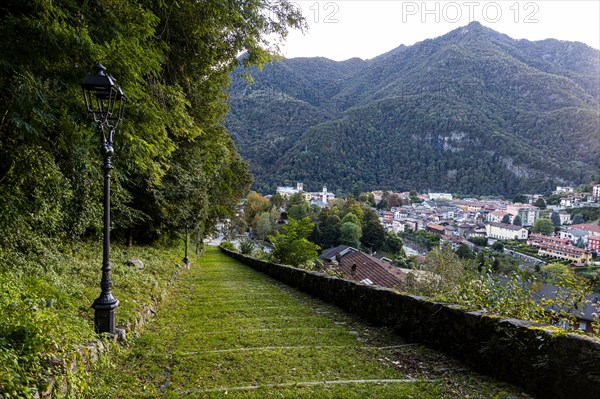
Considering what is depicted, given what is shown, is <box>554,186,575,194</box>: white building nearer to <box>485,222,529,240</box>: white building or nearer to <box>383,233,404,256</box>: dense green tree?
<box>485,222,529,240</box>: white building

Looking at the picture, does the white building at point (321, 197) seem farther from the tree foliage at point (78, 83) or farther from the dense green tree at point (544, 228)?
the tree foliage at point (78, 83)

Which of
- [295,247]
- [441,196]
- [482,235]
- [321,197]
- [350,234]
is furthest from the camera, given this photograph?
[441,196]

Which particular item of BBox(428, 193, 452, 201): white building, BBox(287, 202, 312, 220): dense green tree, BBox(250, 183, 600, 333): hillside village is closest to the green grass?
BBox(250, 183, 600, 333): hillside village

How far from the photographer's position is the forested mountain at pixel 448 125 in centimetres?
9131

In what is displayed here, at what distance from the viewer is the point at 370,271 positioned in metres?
21.0

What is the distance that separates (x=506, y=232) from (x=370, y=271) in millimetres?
39589

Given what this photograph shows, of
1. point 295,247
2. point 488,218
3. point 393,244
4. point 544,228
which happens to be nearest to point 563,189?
point 488,218

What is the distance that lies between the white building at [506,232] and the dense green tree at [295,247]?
39310 millimetres

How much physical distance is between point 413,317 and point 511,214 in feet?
214

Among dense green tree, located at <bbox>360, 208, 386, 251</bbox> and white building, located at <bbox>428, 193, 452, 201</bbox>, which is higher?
white building, located at <bbox>428, 193, 452, 201</bbox>

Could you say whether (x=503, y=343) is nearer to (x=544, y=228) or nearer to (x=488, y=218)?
(x=544, y=228)

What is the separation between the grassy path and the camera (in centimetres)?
325

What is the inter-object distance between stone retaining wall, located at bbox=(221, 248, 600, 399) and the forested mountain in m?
93.4

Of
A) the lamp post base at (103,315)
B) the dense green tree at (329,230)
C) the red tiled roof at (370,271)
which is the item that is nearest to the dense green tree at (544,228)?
the dense green tree at (329,230)
